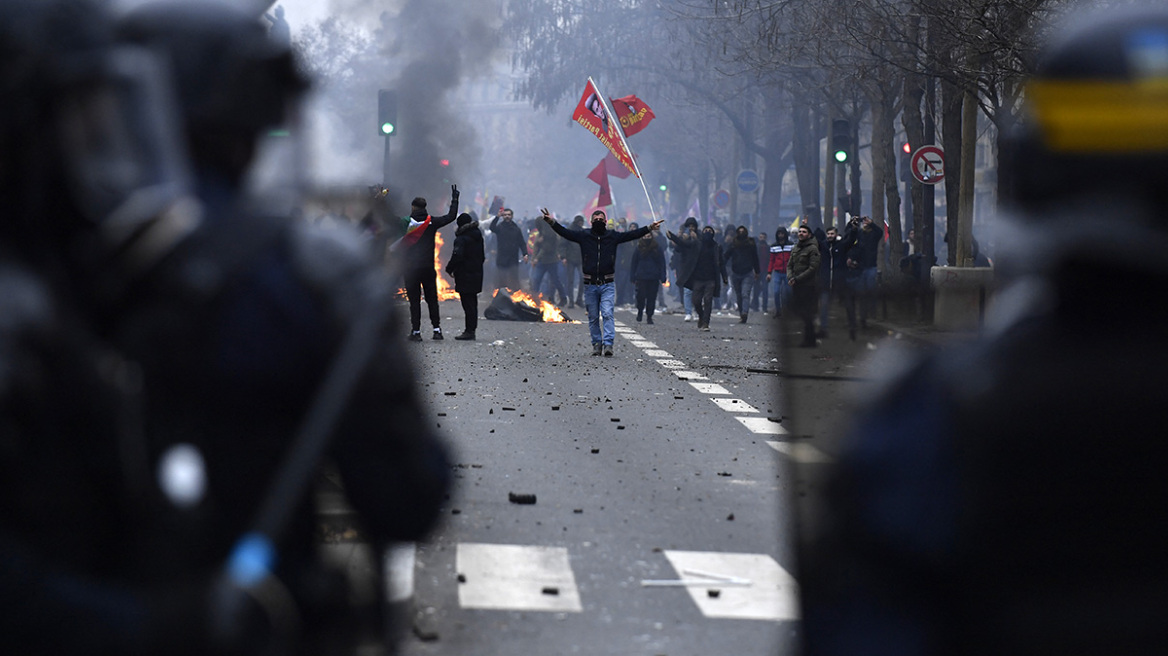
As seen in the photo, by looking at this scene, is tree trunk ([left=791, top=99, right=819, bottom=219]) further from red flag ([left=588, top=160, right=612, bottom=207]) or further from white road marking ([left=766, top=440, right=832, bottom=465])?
white road marking ([left=766, top=440, right=832, bottom=465])

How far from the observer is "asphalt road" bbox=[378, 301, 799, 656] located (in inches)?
221

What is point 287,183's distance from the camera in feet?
7.82

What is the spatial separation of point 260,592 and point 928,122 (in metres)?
32.3

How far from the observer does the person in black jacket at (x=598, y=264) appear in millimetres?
20016

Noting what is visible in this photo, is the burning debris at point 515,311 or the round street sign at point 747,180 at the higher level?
the round street sign at point 747,180

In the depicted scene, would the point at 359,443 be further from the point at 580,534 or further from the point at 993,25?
the point at 993,25

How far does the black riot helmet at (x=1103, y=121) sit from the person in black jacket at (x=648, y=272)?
27.0 metres

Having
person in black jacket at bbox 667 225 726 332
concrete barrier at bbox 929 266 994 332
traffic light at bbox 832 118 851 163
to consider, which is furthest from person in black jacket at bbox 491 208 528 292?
concrete barrier at bbox 929 266 994 332

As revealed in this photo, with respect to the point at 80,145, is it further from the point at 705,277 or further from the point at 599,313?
the point at 705,277

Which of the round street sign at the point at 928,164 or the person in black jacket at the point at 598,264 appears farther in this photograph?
the round street sign at the point at 928,164

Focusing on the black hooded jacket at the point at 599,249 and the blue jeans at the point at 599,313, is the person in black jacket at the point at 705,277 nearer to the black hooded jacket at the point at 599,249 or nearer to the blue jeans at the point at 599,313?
the black hooded jacket at the point at 599,249

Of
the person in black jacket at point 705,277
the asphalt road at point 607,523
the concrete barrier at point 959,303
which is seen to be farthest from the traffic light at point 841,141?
the concrete barrier at point 959,303

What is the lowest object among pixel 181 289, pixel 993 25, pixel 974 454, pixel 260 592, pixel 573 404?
pixel 573 404

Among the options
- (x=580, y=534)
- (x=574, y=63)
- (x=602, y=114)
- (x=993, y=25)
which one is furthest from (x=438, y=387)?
(x=574, y=63)
